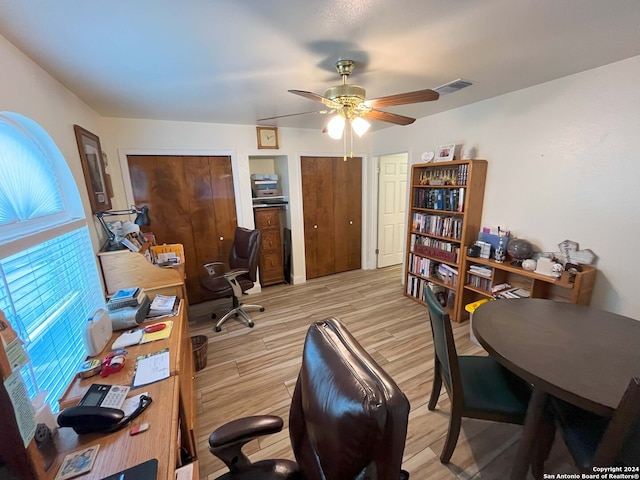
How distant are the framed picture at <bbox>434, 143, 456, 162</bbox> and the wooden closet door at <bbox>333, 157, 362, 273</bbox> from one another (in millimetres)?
1459

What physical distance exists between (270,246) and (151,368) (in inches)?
106

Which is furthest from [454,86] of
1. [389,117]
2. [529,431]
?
[529,431]

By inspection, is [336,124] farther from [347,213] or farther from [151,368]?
[347,213]

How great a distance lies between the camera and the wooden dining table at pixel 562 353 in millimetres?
1054

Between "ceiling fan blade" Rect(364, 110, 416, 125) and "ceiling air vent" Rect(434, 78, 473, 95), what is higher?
"ceiling air vent" Rect(434, 78, 473, 95)

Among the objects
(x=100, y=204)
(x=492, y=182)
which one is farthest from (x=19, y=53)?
(x=492, y=182)

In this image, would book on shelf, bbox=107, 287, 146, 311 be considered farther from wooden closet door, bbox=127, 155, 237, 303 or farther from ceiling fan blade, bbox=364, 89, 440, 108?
ceiling fan blade, bbox=364, 89, 440, 108

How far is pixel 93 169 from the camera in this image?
214cm

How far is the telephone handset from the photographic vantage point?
3.00 feet

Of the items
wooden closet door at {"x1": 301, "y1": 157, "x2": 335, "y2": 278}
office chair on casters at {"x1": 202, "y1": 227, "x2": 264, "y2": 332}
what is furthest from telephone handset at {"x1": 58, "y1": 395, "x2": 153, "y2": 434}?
wooden closet door at {"x1": 301, "y1": 157, "x2": 335, "y2": 278}

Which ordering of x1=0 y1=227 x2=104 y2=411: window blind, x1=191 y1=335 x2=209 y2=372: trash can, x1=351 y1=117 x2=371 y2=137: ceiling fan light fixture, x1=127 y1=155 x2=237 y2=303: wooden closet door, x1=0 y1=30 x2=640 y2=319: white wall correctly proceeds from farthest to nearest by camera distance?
x1=127 y1=155 x2=237 y2=303: wooden closet door → x1=191 y1=335 x2=209 y2=372: trash can → x1=351 y1=117 x2=371 y2=137: ceiling fan light fixture → x1=0 y1=30 x2=640 y2=319: white wall → x1=0 y1=227 x2=104 y2=411: window blind

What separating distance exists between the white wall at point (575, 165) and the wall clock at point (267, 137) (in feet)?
7.55

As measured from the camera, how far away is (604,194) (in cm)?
193

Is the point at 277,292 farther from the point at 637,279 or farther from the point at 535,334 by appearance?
the point at 637,279
